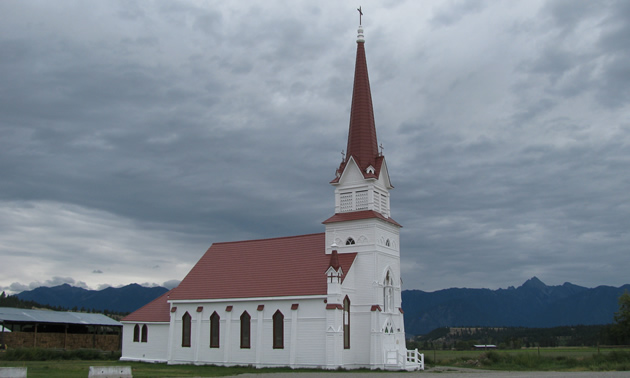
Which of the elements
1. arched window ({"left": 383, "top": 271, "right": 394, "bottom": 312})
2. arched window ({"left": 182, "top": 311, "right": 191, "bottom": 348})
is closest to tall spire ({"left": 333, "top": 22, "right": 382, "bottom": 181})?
arched window ({"left": 383, "top": 271, "right": 394, "bottom": 312})

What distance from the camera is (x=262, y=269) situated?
5125 cm

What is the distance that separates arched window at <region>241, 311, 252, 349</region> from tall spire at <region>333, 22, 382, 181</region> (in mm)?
13787

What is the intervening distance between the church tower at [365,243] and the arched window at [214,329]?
11249 mm

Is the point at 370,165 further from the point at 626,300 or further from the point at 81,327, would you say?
the point at 81,327

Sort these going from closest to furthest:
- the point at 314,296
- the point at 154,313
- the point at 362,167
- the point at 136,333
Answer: the point at 314,296
the point at 362,167
the point at 154,313
the point at 136,333

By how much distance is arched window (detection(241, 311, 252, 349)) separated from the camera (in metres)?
49.1

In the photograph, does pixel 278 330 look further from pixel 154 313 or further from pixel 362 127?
pixel 362 127

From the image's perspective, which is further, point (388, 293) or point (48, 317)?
point (48, 317)

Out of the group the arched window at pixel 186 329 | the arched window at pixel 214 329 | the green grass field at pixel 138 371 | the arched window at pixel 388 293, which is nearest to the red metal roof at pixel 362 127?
the arched window at pixel 388 293

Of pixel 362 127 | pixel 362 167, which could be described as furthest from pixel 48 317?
pixel 362 127

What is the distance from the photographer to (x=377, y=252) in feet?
155

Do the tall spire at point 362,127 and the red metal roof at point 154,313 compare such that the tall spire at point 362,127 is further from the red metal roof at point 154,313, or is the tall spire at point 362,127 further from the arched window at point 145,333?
the arched window at point 145,333

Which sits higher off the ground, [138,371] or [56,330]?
[56,330]

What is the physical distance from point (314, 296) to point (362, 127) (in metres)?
14.9
